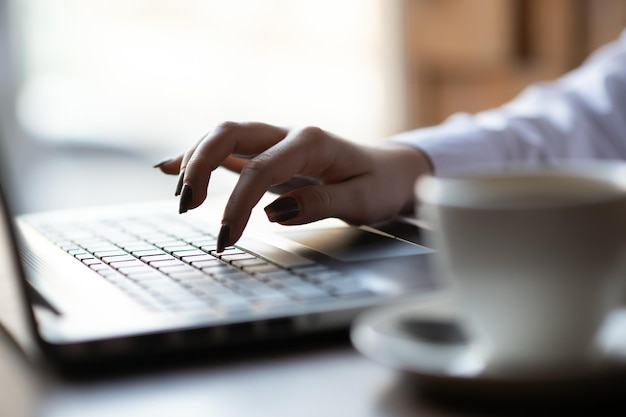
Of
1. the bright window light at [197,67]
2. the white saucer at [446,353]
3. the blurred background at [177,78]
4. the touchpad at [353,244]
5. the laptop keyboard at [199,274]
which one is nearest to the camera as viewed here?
the white saucer at [446,353]

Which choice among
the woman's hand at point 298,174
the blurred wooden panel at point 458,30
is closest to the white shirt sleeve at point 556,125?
the woman's hand at point 298,174

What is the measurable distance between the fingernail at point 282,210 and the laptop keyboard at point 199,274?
0.05m

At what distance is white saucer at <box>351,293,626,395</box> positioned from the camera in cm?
32

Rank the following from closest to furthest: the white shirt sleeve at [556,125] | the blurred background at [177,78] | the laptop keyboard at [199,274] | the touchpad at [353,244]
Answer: the laptop keyboard at [199,274] < the touchpad at [353,244] < the white shirt sleeve at [556,125] < the blurred background at [177,78]

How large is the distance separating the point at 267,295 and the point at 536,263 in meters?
0.16

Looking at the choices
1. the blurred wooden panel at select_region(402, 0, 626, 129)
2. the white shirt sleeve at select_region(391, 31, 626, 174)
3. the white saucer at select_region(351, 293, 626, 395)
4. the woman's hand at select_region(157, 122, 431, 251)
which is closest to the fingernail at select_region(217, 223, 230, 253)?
the woman's hand at select_region(157, 122, 431, 251)

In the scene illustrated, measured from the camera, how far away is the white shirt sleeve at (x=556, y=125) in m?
0.98

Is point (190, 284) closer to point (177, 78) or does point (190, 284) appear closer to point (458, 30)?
point (458, 30)

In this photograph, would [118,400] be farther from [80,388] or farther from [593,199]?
[593,199]

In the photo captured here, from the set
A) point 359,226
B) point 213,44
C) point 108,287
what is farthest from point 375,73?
point 108,287

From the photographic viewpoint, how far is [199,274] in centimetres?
52

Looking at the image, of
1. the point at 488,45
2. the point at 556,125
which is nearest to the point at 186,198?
the point at 556,125

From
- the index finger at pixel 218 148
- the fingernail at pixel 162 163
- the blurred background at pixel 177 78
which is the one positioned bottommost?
the blurred background at pixel 177 78

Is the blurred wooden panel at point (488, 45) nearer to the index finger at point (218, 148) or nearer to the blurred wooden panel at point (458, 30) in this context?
the blurred wooden panel at point (458, 30)
